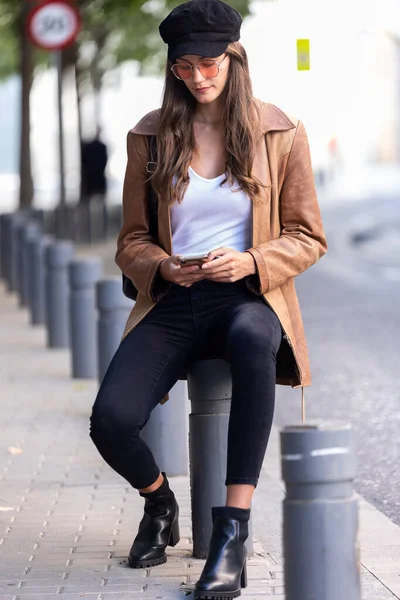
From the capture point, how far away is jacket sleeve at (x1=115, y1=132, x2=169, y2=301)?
4641 mm

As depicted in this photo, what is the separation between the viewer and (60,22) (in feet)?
56.3

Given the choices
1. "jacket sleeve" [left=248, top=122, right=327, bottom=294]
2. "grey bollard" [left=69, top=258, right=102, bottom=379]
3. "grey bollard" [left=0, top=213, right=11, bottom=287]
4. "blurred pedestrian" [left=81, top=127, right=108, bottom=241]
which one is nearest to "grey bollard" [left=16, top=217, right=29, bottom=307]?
"grey bollard" [left=0, top=213, right=11, bottom=287]

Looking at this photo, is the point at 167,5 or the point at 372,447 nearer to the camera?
the point at 372,447

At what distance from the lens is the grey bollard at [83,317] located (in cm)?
1018

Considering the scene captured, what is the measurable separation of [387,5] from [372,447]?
85.4 feet

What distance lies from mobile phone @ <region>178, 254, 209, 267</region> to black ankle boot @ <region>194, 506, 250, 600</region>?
2.53ft

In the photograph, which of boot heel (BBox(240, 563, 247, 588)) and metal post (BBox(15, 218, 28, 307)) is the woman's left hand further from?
metal post (BBox(15, 218, 28, 307))

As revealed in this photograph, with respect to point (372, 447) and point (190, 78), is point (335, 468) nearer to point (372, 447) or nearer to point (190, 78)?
point (190, 78)

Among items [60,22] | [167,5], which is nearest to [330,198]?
[167,5]

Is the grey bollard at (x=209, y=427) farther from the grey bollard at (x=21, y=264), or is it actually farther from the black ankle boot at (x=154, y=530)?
the grey bollard at (x=21, y=264)

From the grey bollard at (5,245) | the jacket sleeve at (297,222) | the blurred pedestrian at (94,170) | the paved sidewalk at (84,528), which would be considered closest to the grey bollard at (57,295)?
the paved sidewalk at (84,528)

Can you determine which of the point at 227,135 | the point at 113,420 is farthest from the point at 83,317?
the point at 113,420

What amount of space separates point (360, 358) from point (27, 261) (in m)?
4.92

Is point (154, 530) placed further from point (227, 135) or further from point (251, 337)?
point (227, 135)
